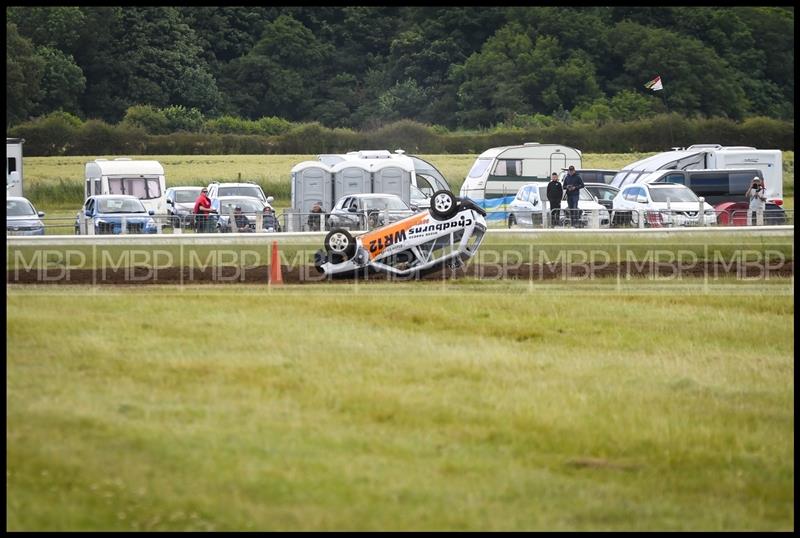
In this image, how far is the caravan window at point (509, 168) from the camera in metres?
47.8

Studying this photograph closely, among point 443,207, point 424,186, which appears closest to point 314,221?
point 443,207

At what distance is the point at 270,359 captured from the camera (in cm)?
1539

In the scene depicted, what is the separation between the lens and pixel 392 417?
12641 millimetres

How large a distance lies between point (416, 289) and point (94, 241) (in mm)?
9960

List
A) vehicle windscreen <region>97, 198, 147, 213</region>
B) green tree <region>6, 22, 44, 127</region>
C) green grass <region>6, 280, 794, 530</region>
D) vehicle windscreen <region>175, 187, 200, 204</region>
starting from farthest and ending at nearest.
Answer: green tree <region>6, 22, 44, 127</region> < vehicle windscreen <region>175, 187, 200, 204</region> < vehicle windscreen <region>97, 198, 147, 213</region> < green grass <region>6, 280, 794, 530</region>

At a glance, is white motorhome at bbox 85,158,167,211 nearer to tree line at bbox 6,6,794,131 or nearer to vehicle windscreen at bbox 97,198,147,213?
vehicle windscreen at bbox 97,198,147,213

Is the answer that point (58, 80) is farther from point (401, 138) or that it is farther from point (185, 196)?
point (185, 196)

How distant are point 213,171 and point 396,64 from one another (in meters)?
29.7

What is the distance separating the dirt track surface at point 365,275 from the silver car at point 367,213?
5354 millimetres

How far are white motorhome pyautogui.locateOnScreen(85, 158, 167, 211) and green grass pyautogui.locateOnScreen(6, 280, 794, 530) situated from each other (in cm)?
2556

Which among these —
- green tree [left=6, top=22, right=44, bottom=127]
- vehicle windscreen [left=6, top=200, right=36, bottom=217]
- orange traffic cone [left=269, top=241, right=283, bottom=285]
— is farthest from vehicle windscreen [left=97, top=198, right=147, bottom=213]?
green tree [left=6, top=22, right=44, bottom=127]

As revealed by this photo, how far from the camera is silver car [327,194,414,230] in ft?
105

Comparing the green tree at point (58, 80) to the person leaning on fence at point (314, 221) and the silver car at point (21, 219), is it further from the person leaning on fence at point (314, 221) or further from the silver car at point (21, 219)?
the person leaning on fence at point (314, 221)

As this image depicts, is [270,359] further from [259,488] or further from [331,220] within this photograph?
[331,220]
